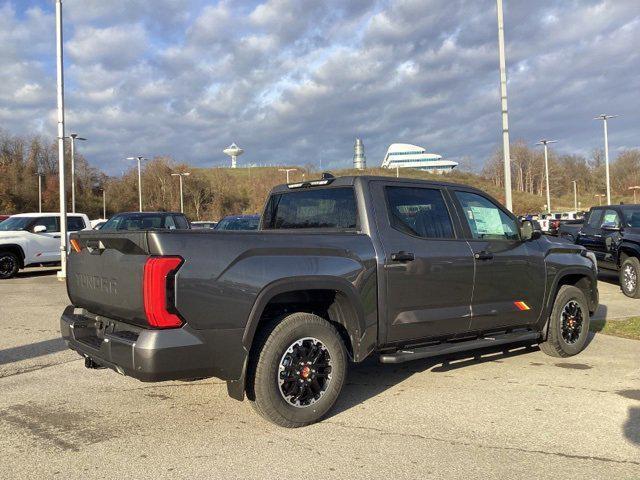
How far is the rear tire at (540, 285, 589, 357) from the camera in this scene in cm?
643

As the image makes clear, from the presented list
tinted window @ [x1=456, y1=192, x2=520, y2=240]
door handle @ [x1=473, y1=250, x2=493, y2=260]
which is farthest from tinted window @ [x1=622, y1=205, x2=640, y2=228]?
door handle @ [x1=473, y1=250, x2=493, y2=260]

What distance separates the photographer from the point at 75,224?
1794 cm

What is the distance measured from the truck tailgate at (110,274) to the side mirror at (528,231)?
13.3 ft

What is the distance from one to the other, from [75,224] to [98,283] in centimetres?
1483

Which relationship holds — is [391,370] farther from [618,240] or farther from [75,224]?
[75,224]

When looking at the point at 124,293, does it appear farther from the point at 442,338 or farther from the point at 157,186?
the point at 157,186

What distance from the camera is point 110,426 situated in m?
4.44

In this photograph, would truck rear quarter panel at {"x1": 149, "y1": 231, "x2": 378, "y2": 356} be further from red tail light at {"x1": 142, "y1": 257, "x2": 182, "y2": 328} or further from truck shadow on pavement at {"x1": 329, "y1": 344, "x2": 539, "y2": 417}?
truck shadow on pavement at {"x1": 329, "y1": 344, "x2": 539, "y2": 417}

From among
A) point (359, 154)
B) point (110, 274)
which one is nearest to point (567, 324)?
point (110, 274)

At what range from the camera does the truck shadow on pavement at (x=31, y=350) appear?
668cm

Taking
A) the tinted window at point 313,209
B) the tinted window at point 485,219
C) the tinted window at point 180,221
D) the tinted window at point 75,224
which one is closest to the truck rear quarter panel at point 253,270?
the tinted window at point 313,209

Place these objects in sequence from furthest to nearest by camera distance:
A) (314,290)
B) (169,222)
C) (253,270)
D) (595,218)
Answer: (169,222) → (595,218) → (314,290) → (253,270)

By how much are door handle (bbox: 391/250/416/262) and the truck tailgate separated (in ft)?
6.75

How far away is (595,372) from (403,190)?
9.43 feet
